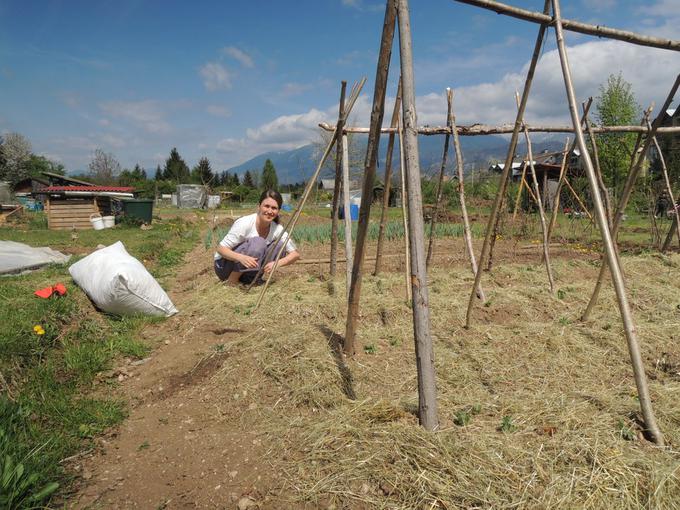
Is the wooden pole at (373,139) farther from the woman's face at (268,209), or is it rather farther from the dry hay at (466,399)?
the woman's face at (268,209)

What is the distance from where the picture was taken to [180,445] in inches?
94.4

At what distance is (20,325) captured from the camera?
11.1 feet

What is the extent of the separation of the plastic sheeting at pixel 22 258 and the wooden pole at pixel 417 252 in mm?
6536

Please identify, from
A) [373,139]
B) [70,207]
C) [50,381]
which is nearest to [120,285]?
[50,381]

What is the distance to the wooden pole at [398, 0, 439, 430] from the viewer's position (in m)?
2.22

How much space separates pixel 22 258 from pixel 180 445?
614 centimetres

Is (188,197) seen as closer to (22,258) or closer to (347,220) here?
(22,258)

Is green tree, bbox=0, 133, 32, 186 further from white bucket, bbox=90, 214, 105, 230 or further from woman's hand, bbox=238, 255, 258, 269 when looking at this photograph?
woman's hand, bbox=238, 255, 258, 269

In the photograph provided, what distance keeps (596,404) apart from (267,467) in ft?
6.36

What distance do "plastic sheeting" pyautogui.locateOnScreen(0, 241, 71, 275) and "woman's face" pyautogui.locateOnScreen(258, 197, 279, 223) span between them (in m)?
4.24

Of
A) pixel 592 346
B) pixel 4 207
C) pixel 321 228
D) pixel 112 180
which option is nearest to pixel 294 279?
pixel 592 346

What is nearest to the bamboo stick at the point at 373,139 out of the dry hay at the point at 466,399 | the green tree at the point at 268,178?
the dry hay at the point at 466,399

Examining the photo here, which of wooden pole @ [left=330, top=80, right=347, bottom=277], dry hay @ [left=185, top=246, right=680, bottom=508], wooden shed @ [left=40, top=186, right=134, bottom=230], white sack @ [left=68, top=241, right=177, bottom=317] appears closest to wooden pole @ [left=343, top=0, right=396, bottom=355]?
dry hay @ [left=185, top=246, right=680, bottom=508]

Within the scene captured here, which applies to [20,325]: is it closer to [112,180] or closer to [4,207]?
[4,207]
